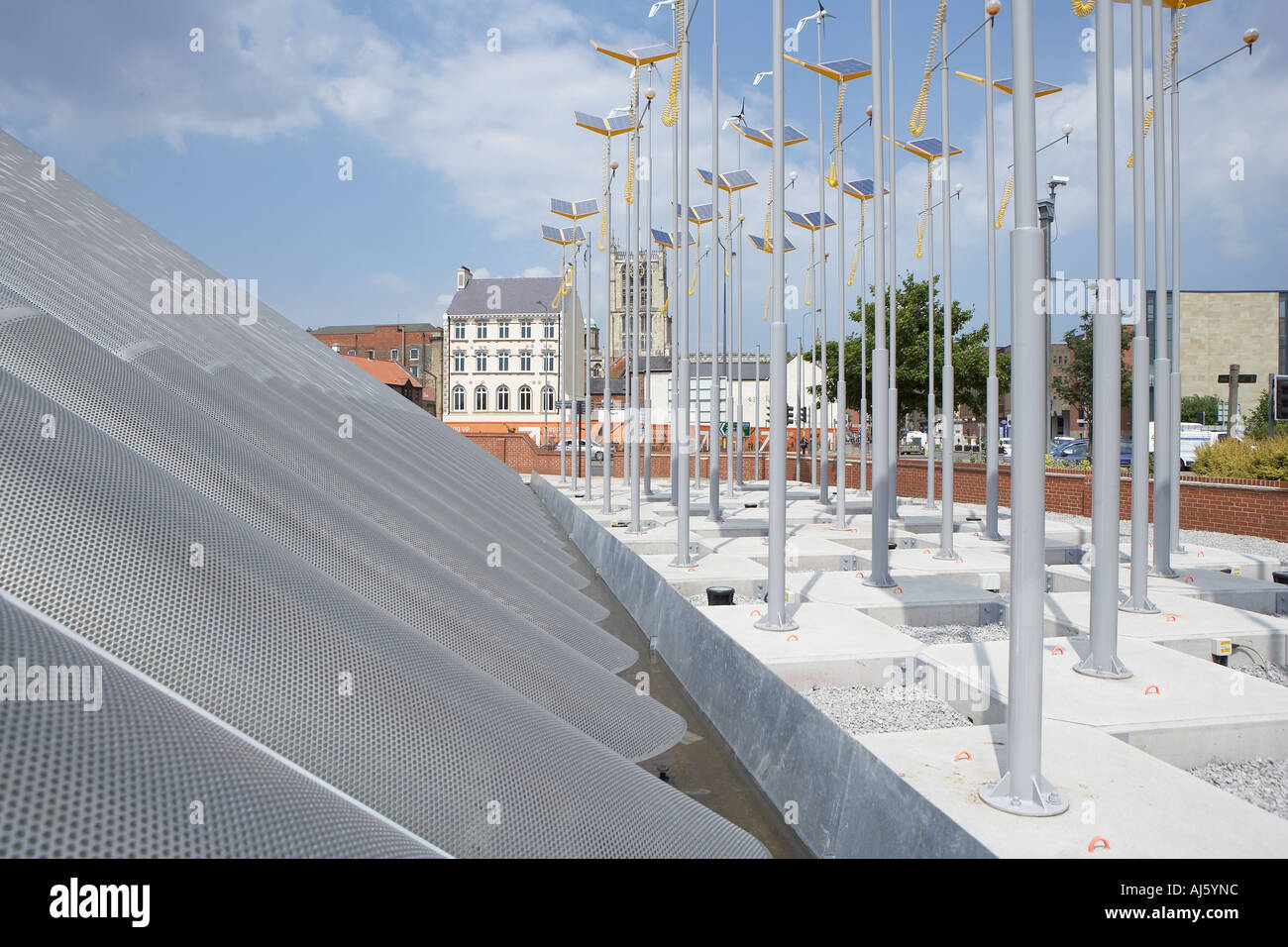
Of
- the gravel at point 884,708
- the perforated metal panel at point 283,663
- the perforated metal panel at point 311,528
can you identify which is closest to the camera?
the perforated metal panel at point 283,663

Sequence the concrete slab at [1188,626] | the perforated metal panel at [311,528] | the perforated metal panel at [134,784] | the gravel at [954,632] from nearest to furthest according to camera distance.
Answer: the perforated metal panel at [134,784] < the perforated metal panel at [311,528] < the concrete slab at [1188,626] < the gravel at [954,632]

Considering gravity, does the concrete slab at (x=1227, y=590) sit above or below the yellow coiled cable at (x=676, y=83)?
below

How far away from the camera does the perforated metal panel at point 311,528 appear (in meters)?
4.37

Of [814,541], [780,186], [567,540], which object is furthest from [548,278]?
[780,186]

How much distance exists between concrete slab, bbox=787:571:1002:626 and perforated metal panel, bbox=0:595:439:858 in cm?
743

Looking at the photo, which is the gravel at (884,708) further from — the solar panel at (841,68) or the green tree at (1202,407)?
the green tree at (1202,407)

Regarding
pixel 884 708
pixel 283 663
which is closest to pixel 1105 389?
pixel 884 708

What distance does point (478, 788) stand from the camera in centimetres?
286

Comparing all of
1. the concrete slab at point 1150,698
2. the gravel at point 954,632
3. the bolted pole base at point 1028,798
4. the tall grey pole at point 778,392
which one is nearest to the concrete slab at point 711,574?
the gravel at point 954,632

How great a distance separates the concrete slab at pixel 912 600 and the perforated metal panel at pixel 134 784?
24.4 feet

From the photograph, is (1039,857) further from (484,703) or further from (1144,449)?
(1144,449)

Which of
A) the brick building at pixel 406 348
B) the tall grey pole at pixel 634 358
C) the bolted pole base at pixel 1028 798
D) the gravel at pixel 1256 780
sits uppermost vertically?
the brick building at pixel 406 348

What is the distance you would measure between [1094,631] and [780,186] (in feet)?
14.2
